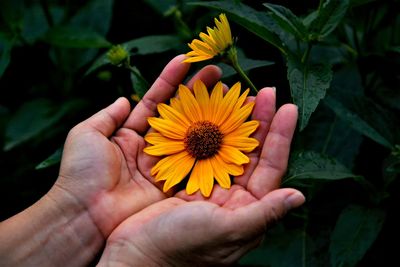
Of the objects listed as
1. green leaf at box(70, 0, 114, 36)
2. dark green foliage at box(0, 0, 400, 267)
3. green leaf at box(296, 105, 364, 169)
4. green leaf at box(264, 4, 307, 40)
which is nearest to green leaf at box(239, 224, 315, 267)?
dark green foliage at box(0, 0, 400, 267)

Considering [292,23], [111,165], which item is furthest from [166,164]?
[292,23]

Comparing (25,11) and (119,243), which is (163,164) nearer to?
(119,243)

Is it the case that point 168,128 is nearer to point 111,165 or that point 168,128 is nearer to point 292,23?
point 111,165

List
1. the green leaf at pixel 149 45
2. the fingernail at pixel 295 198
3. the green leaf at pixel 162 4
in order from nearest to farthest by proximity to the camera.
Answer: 1. the fingernail at pixel 295 198
2. the green leaf at pixel 149 45
3. the green leaf at pixel 162 4

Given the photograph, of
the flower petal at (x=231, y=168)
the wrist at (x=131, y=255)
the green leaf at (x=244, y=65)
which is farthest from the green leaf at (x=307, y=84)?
the wrist at (x=131, y=255)

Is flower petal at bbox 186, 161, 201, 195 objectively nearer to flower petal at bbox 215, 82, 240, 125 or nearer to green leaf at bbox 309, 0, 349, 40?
flower petal at bbox 215, 82, 240, 125

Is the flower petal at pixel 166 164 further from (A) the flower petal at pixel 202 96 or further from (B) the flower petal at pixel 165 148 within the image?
(A) the flower petal at pixel 202 96
